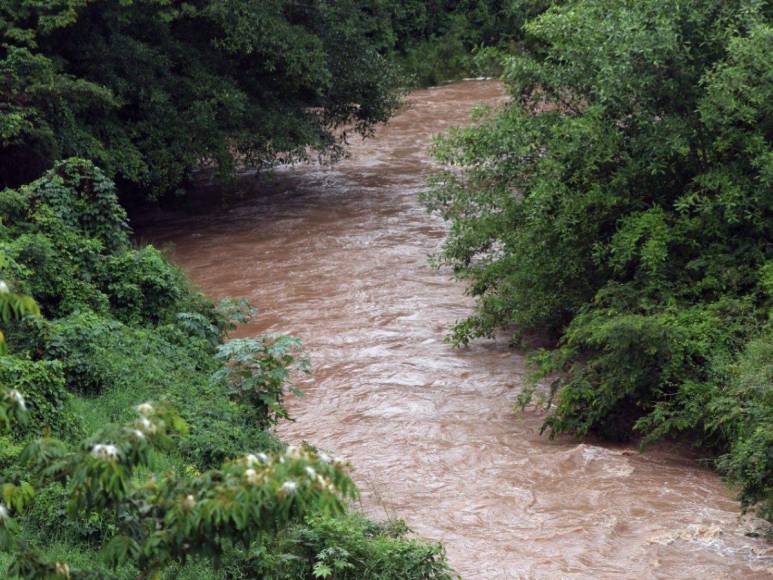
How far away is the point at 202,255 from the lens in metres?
18.4

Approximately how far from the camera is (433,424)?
37.8 feet

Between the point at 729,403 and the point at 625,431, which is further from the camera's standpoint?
the point at 625,431

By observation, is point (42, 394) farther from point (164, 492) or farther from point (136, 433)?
point (136, 433)

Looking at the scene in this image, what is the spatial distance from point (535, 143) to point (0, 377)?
752cm

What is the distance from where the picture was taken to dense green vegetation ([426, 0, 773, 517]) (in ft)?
34.5

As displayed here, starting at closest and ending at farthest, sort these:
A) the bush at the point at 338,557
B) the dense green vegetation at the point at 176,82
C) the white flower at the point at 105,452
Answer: the white flower at the point at 105,452
the bush at the point at 338,557
the dense green vegetation at the point at 176,82

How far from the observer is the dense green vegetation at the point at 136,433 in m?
3.86

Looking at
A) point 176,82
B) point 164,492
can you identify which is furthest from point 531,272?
point 164,492

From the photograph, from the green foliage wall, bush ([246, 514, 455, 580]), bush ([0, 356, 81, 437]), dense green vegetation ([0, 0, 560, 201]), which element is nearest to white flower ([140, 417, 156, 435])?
bush ([246, 514, 455, 580])

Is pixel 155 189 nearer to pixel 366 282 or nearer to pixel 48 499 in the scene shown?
pixel 366 282

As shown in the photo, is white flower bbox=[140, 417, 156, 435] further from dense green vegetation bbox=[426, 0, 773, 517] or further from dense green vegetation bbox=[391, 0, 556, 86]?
dense green vegetation bbox=[391, 0, 556, 86]

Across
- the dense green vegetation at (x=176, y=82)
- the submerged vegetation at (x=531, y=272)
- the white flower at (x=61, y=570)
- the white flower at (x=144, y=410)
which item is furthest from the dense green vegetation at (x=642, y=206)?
the white flower at (x=61, y=570)

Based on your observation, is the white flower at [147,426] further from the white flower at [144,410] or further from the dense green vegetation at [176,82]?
the dense green vegetation at [176,82]

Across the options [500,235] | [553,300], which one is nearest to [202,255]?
[500,235]
